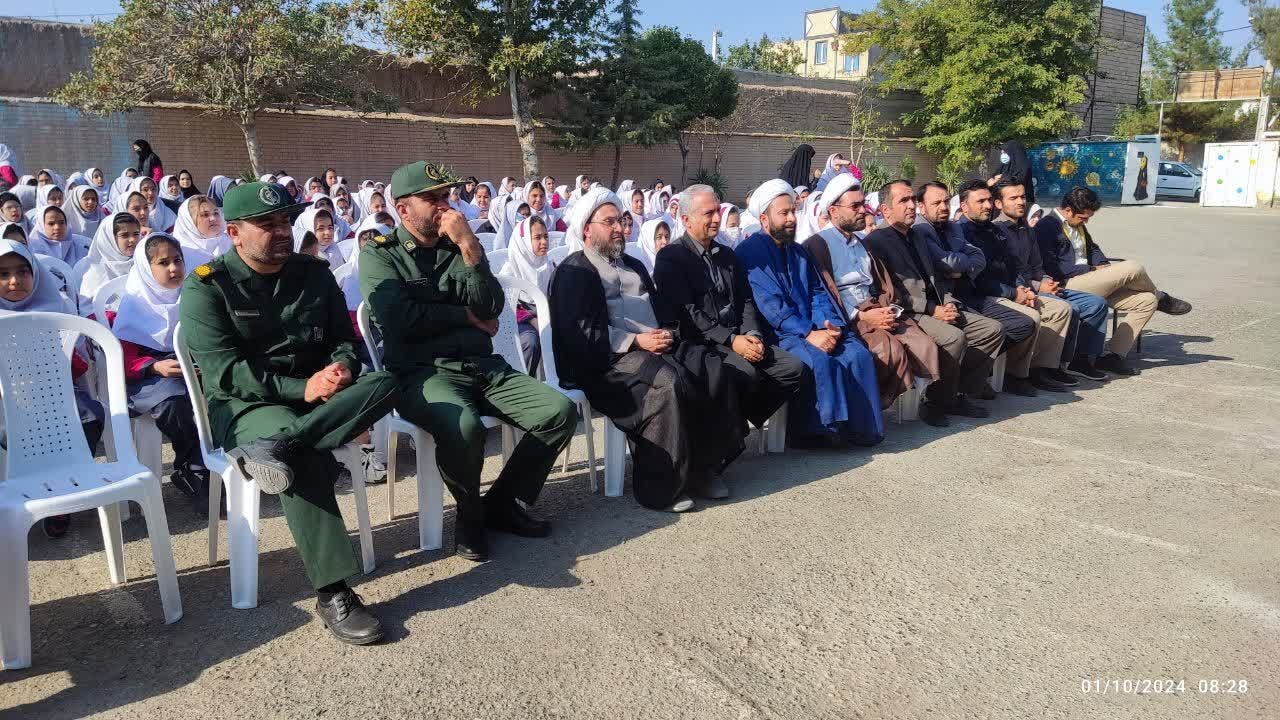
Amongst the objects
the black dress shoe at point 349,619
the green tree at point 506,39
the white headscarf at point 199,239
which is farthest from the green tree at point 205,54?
the black dress shoe at point 349,619

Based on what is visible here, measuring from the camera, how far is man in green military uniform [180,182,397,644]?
9.45 feet

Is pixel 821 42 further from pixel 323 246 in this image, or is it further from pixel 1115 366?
pixel 323 246

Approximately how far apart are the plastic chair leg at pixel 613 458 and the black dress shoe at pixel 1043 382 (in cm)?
334

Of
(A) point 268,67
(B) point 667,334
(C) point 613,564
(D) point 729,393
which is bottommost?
(C) point 613,564

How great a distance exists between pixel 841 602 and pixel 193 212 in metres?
4.66

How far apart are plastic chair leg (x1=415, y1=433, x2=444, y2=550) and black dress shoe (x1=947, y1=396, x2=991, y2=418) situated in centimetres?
325

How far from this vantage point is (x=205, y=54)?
50.2ft

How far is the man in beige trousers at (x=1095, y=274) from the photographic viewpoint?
6668 mm

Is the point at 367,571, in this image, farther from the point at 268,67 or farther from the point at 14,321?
the point at 268,67

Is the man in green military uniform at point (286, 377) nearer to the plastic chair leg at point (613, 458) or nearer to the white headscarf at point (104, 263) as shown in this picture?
the plastic chair leg at point (613, 458)

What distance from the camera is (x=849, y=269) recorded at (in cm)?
525

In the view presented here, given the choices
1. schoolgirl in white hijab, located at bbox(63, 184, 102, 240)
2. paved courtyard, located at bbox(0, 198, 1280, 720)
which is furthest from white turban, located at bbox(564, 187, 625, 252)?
schoolgirl in white hijab, located at bbox(63, 184, 102, 240)

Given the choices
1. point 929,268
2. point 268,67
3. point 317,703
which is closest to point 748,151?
point 268,67

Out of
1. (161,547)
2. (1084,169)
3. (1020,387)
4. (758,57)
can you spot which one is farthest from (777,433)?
(758,57)
